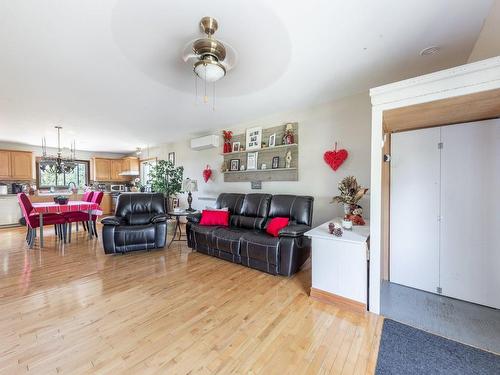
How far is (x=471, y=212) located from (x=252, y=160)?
315 cm

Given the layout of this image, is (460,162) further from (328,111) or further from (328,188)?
(328,111)

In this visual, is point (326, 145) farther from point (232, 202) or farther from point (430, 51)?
point (232, 202)

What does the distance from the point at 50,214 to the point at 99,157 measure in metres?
4.08

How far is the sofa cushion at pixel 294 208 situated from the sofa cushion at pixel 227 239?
60cm

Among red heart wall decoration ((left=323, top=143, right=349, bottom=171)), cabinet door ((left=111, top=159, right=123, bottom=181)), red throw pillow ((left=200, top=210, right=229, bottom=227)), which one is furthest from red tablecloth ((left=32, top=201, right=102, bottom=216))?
red heart wall decoration ((left=323, top=143, right=349, bottom=171))

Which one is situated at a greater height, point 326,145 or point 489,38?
point 489,38

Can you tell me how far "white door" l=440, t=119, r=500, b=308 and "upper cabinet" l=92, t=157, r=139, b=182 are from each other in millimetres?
8378

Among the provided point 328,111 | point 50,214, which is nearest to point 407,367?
point 328,111

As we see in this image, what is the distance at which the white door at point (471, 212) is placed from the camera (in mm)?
2027

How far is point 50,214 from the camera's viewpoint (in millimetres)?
4312

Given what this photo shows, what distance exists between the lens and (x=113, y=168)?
808 cm

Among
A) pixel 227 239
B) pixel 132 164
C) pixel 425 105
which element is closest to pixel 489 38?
pixel 425 105

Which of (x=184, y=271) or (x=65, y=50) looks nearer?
(x=65, y=50)

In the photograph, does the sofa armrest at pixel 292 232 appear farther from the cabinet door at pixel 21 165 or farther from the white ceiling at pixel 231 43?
the cabinet door at pixel 21 165
